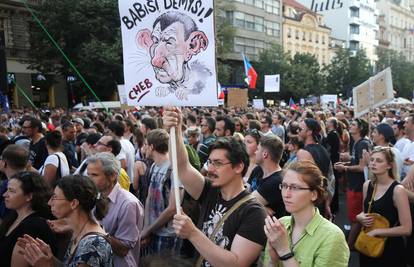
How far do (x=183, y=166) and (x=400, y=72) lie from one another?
5608 centimetres

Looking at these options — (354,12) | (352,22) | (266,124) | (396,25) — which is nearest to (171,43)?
(266,124)

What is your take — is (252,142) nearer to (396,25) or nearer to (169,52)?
(169,52)

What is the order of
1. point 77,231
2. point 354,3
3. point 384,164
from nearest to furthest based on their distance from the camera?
point 77,231
point 384,164
point 354,3

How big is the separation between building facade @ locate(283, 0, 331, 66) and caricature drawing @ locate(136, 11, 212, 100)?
175 ft

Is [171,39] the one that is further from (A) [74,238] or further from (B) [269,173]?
(B) [269,173]

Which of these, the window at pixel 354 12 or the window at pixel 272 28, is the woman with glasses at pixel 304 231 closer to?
the window at pixel 272 28

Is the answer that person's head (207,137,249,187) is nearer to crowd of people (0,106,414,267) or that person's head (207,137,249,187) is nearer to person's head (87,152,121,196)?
crowd of people (0,106,414,267)

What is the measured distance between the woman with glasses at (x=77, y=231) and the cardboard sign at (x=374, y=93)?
679 cm

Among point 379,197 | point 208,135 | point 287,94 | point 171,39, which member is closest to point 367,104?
point 208,135

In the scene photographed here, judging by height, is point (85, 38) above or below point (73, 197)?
above

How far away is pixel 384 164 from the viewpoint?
4.26m

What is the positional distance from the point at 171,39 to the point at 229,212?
1246mm

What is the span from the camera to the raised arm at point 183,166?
3063 millimetres

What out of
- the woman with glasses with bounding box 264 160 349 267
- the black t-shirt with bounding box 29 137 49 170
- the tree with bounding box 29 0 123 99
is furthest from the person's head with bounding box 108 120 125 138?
the tree with bounding box 29 0 123 99
